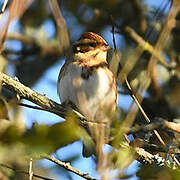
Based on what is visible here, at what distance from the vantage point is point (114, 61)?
2.86 m

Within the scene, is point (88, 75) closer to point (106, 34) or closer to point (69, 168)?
point (69, 168)

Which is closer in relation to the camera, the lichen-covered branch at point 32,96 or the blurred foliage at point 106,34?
the lichen-covered branch at point 32,96

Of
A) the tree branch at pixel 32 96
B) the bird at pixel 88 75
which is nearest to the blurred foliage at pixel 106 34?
the bird at pixel 88 75

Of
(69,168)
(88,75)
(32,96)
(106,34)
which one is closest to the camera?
(69,168)

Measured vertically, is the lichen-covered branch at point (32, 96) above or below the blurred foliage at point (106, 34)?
below

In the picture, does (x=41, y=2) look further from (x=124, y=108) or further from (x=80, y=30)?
(x=124, y=108)

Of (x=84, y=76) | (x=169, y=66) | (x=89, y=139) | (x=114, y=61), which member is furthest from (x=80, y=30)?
(x=89, y=139)

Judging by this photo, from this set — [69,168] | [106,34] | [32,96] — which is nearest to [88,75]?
[32,96]

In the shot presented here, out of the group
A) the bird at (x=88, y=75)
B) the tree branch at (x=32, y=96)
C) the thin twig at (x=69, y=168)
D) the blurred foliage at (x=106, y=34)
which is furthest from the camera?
the blurred foliage at (x=106, y=34)

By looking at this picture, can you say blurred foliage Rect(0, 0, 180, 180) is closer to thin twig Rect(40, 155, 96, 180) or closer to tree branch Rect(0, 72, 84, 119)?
tree branch Rect(0, 72, 84, 119)

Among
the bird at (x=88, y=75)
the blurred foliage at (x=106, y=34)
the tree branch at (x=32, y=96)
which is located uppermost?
the blurred foliage at (x=106, y=34)

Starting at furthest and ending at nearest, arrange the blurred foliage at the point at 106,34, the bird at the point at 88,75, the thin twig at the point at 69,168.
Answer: the blurred foliage at the point at 106,34, the bird at the point at 88,75, the thin twig at the point at 69,168

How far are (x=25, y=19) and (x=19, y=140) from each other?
5.18 metres

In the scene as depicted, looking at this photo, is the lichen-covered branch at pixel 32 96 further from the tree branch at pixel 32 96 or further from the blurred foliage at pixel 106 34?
the blurred foliage at pixel 106 34
